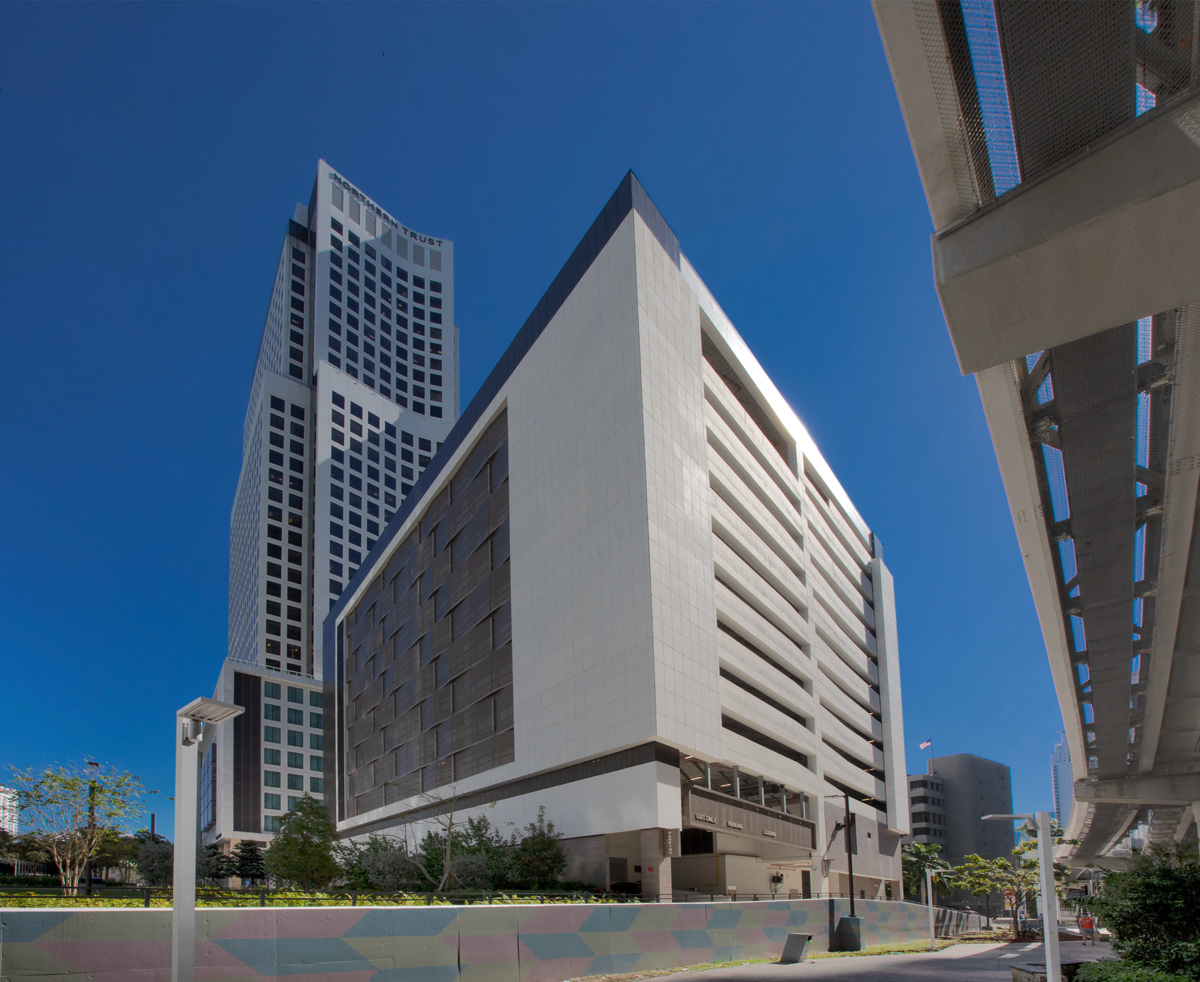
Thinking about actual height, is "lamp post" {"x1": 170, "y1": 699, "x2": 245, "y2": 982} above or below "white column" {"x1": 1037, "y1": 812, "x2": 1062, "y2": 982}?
above

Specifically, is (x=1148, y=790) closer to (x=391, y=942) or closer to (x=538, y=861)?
(x=538, y=861)

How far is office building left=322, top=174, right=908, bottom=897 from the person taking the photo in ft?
123

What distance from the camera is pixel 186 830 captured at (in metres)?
10.2

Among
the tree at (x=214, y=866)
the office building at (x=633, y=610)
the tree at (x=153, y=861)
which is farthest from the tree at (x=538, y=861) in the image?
the tree at (x=214, y=866)

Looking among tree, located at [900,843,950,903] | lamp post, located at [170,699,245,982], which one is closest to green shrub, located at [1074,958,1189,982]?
lamp post, located at [170,699,245,982]

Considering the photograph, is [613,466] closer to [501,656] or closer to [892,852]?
[501,656]

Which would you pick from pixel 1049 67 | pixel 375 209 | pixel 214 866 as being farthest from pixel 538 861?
pixel 375 209

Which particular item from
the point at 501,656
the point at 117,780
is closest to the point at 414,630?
the point at 501,656

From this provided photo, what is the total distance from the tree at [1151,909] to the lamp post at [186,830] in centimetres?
1636

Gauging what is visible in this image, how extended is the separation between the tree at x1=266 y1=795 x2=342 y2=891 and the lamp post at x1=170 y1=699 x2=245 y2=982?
48359mm

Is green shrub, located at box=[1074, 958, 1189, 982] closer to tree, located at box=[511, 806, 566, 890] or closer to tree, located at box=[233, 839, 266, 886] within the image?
tree, located at box=[511, 806, 566, 890]

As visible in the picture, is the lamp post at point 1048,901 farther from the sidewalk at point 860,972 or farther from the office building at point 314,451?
the office building at point 314,451

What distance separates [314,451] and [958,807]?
120m

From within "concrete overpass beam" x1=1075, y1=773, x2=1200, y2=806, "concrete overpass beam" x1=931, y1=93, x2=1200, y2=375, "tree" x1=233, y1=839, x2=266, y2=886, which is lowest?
"tree" x1=233, y1=839, x2=266, y2=886
